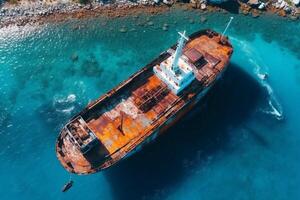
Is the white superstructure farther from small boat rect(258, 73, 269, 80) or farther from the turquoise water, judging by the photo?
small boat rect(258, 73, 269, 80)

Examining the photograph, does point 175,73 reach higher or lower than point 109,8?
lower

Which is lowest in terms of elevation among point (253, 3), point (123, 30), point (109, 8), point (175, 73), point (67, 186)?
point (67, 186)

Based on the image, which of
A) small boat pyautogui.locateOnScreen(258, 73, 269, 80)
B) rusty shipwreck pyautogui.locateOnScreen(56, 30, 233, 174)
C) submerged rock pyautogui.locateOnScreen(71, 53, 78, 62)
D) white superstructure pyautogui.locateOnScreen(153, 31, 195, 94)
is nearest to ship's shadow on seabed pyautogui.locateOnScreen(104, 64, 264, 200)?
small boat pyautogui.locateOnScreen(258, 73, 269, 80)

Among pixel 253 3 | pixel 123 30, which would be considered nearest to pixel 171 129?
pixel 123 30

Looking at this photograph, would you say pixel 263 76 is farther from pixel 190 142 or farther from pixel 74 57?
pixel 74 57

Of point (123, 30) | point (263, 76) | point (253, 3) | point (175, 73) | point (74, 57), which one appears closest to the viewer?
point (175, 73)

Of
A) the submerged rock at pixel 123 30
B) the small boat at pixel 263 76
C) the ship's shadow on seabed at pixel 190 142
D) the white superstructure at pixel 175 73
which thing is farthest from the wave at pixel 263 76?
the submerged rock at pixel 123 30

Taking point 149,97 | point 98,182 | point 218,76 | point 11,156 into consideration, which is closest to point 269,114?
point 218,76
